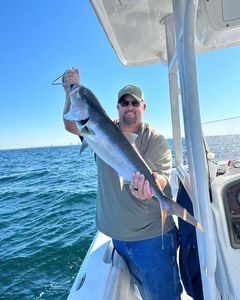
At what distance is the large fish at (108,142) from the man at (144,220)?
449 millimetres

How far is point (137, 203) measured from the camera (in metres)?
2.08

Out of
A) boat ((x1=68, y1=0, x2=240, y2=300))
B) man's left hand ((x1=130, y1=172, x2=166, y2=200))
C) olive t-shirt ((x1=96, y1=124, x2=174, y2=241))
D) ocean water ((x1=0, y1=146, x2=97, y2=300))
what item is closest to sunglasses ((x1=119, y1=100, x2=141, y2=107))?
olive t-shirt ((x1=96, y1=124, x2=174, y2=241))

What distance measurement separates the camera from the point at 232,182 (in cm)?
176

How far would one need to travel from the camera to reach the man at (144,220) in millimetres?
2062

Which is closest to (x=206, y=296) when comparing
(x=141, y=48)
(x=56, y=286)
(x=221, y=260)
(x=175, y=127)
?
(x=221, y=260)

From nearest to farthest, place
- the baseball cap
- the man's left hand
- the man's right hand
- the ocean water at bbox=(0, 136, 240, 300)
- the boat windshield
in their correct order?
the man's left hand → the man's right hand → the baseball cap → the boat windshield → the ocean water at bbox=(0, 136, 240, 300)

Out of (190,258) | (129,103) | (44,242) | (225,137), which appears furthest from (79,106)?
(44,242)

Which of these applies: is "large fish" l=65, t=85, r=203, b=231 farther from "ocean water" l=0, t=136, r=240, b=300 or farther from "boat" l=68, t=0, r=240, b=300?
"ocean water" l=0, t=136, r=240, b=300

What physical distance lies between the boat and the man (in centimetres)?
27

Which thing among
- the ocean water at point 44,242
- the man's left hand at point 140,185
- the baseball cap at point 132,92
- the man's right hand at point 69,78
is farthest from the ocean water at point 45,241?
the man's left hand at point 140,185

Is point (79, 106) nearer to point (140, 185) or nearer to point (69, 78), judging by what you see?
point (69, 78)

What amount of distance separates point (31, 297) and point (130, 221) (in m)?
2.88

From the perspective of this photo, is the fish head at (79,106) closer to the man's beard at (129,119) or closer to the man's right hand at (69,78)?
the man's right hand at (69,78)

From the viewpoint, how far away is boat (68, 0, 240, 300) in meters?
1.51
